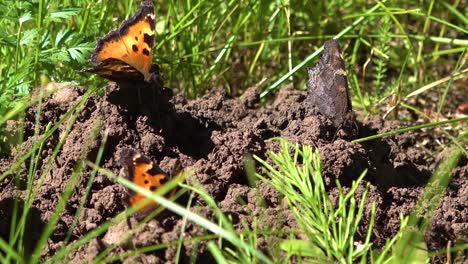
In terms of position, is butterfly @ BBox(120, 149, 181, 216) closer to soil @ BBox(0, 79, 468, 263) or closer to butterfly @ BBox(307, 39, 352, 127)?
soil @ BBox(0, 79, 468, 263)

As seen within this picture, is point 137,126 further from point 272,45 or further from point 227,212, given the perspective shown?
point 272,45

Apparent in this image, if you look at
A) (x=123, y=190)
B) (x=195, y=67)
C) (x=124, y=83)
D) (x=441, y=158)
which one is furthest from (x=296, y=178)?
(x=195, y=67)

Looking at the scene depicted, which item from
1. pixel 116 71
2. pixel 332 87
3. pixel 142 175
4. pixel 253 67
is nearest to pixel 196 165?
pixel 142 175

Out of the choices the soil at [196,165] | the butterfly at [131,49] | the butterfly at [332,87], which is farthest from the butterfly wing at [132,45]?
the butterfly at [332,87]

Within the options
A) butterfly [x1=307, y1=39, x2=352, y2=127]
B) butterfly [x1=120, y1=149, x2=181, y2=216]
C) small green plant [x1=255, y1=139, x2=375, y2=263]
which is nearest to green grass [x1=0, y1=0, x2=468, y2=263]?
small green plant [x1=255, y1=139, x2=375, y2=263]

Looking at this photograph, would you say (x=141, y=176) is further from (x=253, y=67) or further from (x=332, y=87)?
(x=253, y=67)

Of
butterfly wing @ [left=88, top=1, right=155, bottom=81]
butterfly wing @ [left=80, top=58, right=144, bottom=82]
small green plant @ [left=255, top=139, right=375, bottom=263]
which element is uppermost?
butterfly wing @ [left=88, top=1, right=155, bottom=81]

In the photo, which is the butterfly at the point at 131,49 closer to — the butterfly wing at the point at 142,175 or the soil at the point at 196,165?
the soil at the point at 196,165
